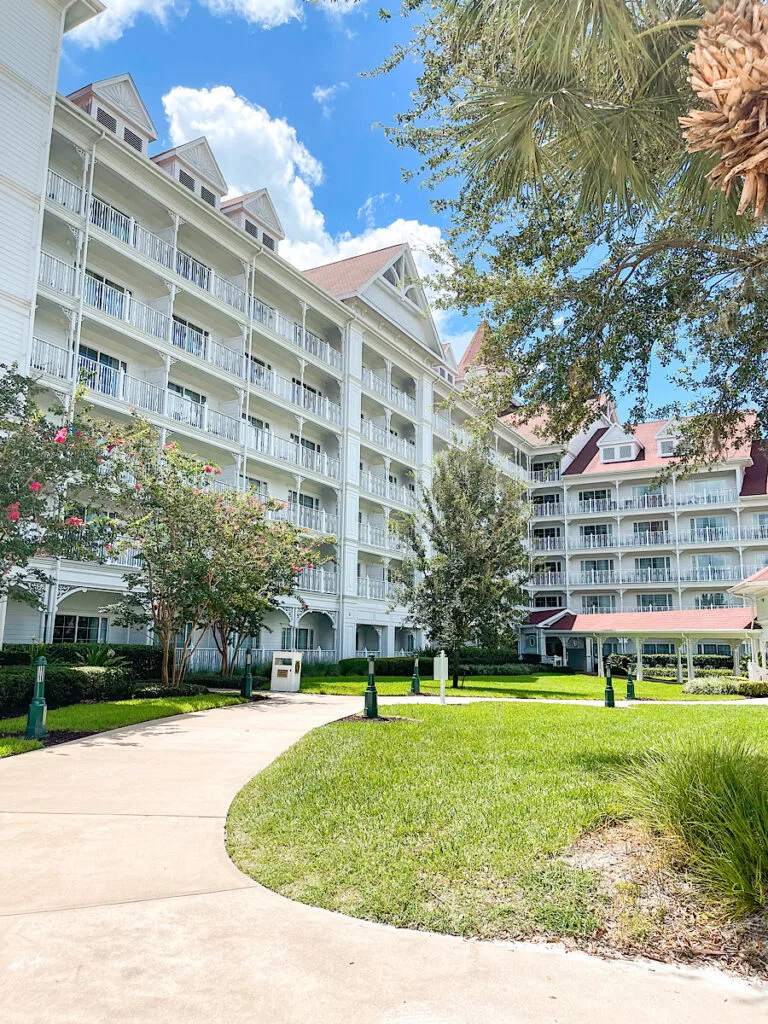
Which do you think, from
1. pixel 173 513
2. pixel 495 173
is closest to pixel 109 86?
pixel 173 513

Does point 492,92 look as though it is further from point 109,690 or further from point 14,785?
point 109,690

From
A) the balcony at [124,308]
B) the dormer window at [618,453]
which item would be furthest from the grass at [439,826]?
the dormer window at [618,453]

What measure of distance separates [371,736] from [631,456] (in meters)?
43.0

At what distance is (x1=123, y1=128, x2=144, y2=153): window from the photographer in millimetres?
23922

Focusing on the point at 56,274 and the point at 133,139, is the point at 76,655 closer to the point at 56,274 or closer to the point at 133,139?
the point at 56,274

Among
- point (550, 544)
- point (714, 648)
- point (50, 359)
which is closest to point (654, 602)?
point (714, 648)

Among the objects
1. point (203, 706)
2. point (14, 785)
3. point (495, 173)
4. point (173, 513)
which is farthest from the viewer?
point (173, 513)

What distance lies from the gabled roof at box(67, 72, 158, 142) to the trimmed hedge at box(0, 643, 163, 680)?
16336 millimetres

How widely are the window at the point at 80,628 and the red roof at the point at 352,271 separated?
57.5 feet

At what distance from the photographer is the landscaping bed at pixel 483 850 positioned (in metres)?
3.82

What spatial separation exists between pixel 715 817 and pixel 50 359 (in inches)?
795

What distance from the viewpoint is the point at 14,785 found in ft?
23.0

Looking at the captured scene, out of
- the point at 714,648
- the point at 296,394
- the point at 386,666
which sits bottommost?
the point at 386,666

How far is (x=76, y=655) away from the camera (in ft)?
59.0
